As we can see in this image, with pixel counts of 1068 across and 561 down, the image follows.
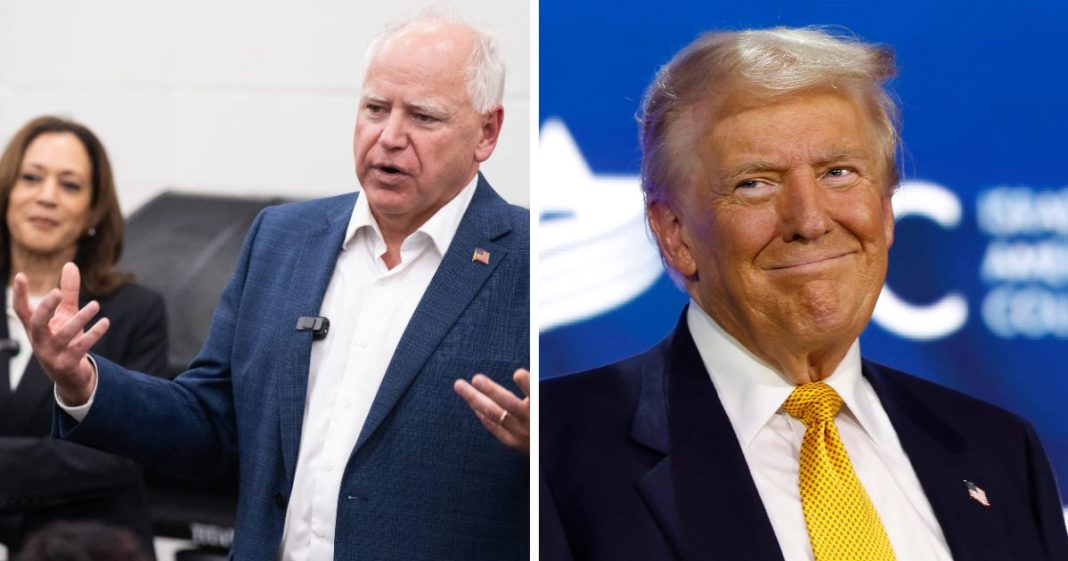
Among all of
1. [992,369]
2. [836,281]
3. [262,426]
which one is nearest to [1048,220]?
[992,369]

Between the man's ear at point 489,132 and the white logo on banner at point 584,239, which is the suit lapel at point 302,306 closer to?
the man's ear at point 489,132

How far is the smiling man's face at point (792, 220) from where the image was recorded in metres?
2.42

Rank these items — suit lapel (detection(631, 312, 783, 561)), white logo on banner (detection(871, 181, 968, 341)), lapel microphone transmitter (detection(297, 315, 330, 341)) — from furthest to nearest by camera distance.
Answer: lapel microphone transmitter (detection(297, 315, 330, 341))
white logo on banner (detection(871, 181, 968, 341))
suit lapel (detection(631, 312, 783, 561))

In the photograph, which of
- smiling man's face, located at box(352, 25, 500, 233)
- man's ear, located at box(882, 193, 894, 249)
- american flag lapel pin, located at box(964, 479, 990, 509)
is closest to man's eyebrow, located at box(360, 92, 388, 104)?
smiling man's face, located at box(352, 25, 500, 233)

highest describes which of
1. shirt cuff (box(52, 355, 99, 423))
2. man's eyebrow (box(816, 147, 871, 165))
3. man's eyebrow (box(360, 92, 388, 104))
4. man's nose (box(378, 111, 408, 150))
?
man's eyebrow (box(360, 92, 388, 104))

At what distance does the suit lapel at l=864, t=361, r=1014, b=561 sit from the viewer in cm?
243

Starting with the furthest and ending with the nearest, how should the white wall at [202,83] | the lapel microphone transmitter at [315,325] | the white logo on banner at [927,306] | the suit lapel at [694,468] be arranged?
the white wall at [202,83] < the lapel microphone transmitter at [315,325] < the white logo on banner at [927,306] < the suit lapel at [694,468]

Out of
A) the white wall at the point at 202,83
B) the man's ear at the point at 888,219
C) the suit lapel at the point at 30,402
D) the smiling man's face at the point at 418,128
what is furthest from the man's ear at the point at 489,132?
the suit lapel at the point at 30,402

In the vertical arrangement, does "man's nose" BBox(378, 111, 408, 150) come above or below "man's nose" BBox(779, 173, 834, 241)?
above

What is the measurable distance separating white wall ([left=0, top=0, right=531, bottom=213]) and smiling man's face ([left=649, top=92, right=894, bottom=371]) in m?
1.01

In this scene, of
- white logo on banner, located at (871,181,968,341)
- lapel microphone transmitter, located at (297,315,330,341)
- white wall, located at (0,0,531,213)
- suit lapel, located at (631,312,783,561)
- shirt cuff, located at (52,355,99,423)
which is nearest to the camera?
suit lapel, located at (631,312,783,561)

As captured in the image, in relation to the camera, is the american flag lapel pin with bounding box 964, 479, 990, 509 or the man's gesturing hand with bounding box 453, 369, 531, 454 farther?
the man's gesturing hand with bounding box 453, 369, 531, 454

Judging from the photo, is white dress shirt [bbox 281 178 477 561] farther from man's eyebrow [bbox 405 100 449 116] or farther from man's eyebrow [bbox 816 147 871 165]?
man's eyebrow [bbox 816 147 871 165]

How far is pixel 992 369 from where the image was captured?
2.53 metres
